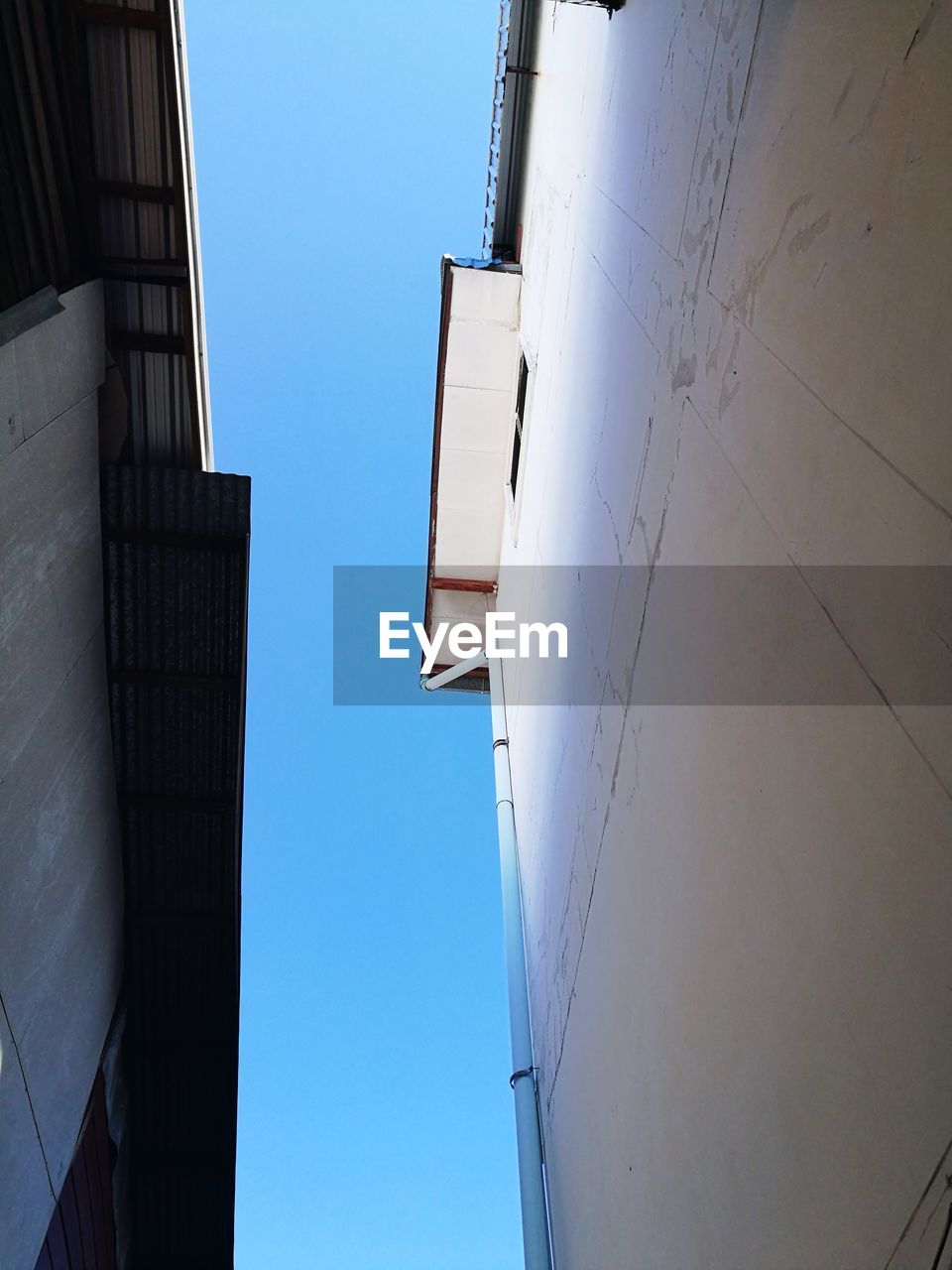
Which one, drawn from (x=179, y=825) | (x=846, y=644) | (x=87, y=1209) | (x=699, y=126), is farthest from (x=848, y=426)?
(x=87, y=1209)

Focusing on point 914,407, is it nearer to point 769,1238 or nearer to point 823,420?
point 823,420

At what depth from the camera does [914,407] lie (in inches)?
70.7

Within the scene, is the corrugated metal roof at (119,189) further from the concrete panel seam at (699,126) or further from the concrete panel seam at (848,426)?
the concrete panel seam at (848,426)

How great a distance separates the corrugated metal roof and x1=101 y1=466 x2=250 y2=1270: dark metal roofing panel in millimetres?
648

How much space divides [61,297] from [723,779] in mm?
5090

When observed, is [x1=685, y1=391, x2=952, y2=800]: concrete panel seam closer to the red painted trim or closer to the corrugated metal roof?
the corrugated metal roof

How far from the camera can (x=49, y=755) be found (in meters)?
5.86

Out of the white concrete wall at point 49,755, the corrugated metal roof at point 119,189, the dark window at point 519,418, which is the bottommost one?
the white concrete wall at point 49,755

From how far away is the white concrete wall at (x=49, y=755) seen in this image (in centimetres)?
521

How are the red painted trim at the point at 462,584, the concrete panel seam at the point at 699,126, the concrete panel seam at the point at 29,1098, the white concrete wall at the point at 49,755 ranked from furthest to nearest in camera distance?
the red painted trim at the point at 462,584 → the concrete panel seam at the point at 29,1098 → the white concrete wall at the point at 49,755 → the concrete panel seam at the point at 699,126

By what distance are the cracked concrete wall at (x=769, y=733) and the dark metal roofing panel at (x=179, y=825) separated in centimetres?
326

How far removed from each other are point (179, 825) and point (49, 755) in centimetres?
200

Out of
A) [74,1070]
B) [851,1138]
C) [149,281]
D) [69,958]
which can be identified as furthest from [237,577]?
[851,1138]

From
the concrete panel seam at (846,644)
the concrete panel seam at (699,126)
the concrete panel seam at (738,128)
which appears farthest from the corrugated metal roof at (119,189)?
the concrete panel seam at (846,644)
